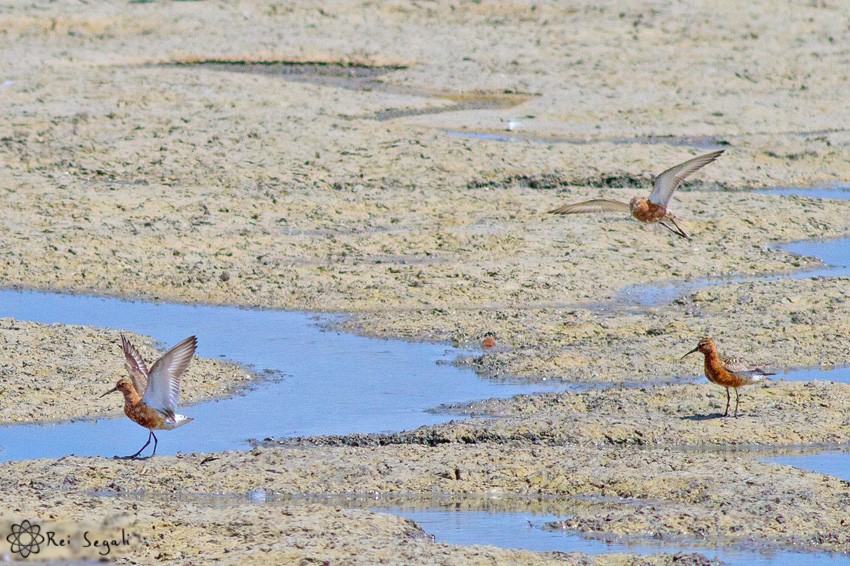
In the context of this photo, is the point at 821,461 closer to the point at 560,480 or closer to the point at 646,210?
the point at 560,480

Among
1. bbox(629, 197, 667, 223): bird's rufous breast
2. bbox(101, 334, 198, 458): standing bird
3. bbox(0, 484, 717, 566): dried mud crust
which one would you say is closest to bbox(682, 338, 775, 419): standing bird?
bbox(629, 197, 667, 223): bird's rufous breast

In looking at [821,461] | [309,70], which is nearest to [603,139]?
[309,70]

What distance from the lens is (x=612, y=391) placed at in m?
9.20

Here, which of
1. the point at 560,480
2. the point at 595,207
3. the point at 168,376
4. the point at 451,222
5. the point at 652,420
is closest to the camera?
the point at 560,480

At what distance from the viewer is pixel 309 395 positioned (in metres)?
9.55

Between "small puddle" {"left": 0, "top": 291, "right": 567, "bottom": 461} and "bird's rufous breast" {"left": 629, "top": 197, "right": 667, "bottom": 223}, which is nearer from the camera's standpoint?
"small puddle" {"left": 0, "top": 291, "right": 567, "bottom": 461}

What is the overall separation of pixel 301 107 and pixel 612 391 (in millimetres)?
10960

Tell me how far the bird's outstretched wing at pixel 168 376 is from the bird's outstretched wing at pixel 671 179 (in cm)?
426

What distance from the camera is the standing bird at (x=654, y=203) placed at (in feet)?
33.0

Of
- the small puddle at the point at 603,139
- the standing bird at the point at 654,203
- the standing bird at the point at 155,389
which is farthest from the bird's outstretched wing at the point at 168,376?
the small puddle at the point at 603,139

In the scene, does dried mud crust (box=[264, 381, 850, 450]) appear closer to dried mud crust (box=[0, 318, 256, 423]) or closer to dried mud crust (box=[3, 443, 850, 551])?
dried mud crust (box=[3, 443, 850, 551])

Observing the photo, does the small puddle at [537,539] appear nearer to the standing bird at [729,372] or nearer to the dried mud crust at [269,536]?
the dried mud crust at [269,536]

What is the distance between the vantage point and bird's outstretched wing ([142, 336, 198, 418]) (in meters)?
7.38

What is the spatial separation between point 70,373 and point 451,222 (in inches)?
219
